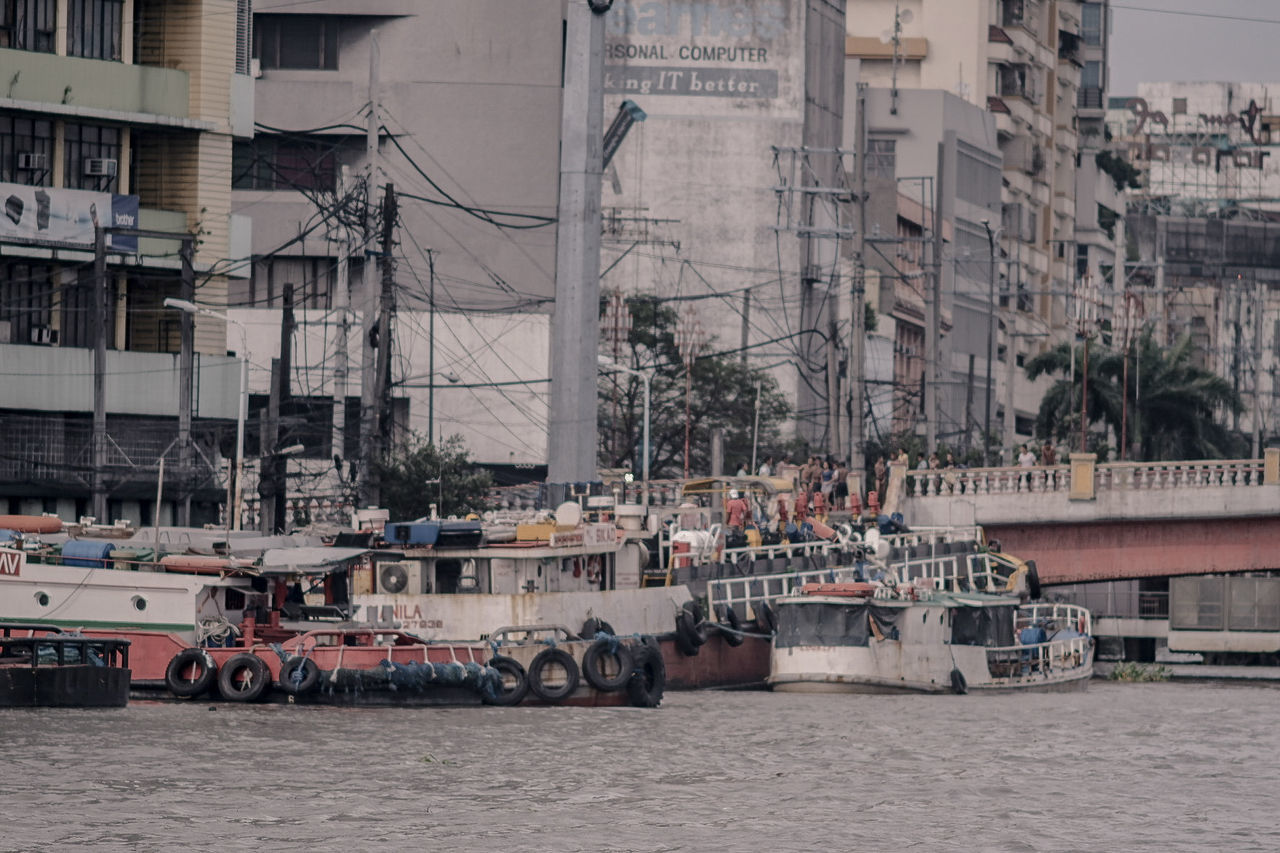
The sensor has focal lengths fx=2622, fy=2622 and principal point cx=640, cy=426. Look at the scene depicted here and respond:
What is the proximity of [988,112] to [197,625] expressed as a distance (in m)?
106

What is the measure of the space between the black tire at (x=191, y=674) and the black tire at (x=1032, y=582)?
3186 centimetres

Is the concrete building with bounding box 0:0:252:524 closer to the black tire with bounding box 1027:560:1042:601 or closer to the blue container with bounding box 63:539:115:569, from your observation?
the blue container with bounding box 63:539:115:569

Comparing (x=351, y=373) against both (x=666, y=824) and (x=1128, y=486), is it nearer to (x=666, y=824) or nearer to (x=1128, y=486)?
(x=1128, y=486)

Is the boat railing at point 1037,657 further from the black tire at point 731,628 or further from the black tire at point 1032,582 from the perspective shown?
the black tire at point 731,628

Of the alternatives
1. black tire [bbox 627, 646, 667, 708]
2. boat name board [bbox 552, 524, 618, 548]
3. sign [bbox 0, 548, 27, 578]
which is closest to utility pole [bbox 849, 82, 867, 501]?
boat name board [bbox 552, 524, 618, 548]

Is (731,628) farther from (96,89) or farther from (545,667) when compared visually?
(96,89)

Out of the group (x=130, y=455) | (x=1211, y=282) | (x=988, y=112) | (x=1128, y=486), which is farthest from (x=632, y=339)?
(x=1211, y=282)

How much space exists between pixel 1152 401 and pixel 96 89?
59066 millimetres

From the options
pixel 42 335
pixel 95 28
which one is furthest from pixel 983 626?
pixel 95 28

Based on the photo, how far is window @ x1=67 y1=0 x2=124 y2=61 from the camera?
228ft

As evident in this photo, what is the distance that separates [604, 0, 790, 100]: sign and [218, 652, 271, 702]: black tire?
69606 mm

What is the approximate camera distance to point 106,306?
69500 mm

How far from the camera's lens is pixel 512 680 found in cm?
5025

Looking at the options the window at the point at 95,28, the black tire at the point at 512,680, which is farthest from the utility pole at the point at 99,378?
the black tire at the point at 512,680
